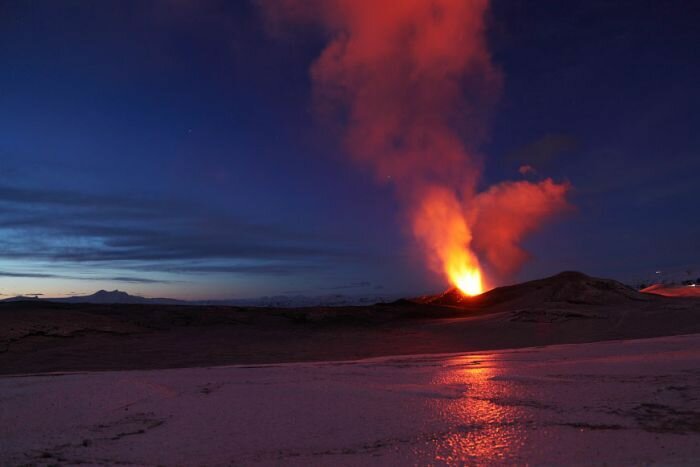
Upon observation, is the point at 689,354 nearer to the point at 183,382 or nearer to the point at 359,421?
the point at 359,421

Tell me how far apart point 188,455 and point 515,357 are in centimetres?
683

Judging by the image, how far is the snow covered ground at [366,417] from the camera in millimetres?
3828

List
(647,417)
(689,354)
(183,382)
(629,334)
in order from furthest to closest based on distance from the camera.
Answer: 1. (629,334)
2. (689,354)
3. (183,382)
4. (647,417)

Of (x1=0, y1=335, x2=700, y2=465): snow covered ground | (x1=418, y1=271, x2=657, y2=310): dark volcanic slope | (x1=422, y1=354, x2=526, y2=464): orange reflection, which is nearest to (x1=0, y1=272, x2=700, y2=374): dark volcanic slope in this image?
(x1=418, y1=271, x2=657, y2=310): dark volcanic slope

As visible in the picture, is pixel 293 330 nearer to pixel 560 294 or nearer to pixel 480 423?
pixel 560 294

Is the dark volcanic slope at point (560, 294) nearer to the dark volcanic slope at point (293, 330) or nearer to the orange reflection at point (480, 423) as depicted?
the dark volcanic slope at point (293, 330)

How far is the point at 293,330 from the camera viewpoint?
18.2m

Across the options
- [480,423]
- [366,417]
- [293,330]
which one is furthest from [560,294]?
[366,417]

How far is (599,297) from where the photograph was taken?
22469 millimetres

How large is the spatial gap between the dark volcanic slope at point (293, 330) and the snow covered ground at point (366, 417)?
18.0 ft

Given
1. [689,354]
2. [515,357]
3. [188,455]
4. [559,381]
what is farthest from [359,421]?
[689,354]

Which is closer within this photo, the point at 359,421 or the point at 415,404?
the point at 359,421

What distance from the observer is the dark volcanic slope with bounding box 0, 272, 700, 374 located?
12.6m

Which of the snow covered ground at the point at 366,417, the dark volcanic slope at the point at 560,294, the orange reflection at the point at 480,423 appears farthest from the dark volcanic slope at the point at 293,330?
the orange reflection at the point at 480,423
